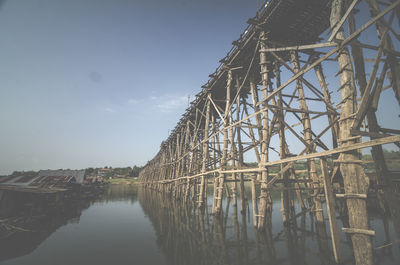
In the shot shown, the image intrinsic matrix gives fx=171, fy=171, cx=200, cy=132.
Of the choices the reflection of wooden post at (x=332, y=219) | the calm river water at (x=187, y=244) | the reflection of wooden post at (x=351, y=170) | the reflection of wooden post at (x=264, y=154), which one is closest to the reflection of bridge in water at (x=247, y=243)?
the calm river water at (x=187, y=244)

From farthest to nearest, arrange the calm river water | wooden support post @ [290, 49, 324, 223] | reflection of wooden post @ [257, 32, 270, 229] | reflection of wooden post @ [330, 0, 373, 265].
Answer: wooden support post @ [290, 49, 324, 223]
reflection of wooden post @ [257, 32, 270, 229]
the calm river water
reflection of wooden post @ [330, 0, 373, 265]

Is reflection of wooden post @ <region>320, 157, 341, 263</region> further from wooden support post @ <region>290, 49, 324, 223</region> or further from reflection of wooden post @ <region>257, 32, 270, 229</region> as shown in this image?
wooden support post @ <region>290, 49, 324, 223</region>

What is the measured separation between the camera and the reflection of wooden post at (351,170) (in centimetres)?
368

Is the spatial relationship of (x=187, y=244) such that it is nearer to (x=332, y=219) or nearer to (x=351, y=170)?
(x=332, y=219)

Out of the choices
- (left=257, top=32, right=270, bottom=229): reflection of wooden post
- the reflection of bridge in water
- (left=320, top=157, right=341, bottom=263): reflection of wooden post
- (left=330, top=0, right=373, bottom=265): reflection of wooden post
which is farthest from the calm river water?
(left=330, top=0, right=373, bottom=265): reflection of wooden post

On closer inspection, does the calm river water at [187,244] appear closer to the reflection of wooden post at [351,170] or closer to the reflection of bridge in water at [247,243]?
the reflection of bridge in water at [247,243]

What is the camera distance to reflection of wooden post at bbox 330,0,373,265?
368 centimetres

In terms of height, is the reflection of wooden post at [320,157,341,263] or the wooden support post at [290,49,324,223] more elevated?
the wooden support post at [290,49,324,223]

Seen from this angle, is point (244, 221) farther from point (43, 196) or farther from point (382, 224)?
point (43, 196)

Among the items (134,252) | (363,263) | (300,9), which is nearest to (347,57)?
(300,9)

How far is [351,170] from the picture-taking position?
13.0 feet

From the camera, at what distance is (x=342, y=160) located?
4.01 m

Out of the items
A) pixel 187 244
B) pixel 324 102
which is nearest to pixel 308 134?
pixel 324 102

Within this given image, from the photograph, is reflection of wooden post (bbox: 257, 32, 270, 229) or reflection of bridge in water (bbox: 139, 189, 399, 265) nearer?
reflection of bridge in water (bbox: 139, 189, 399, 265)
